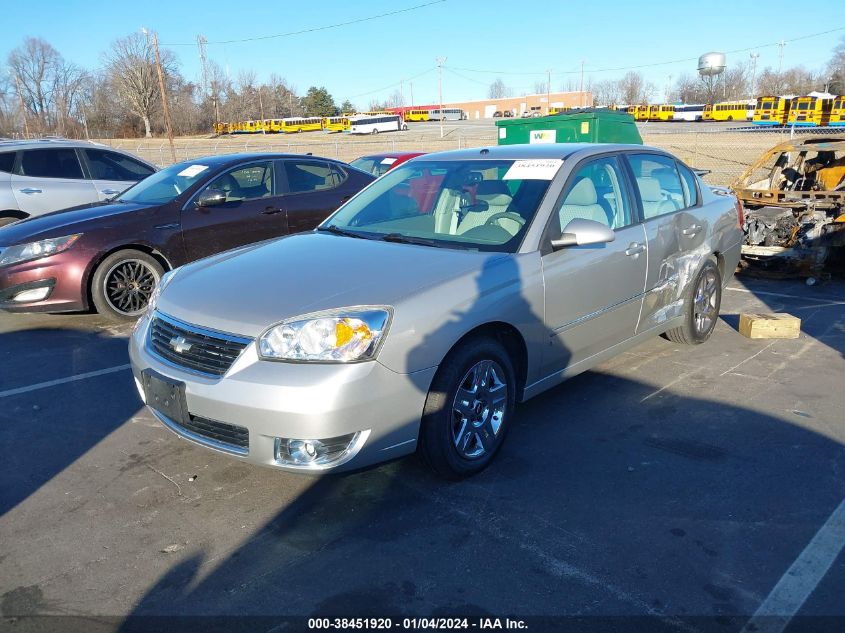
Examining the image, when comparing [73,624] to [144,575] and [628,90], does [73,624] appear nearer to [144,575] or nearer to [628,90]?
[144,575]

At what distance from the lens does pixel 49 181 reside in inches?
356

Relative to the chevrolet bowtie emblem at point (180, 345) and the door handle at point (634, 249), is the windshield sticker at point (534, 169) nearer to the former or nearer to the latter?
the door handle at point (634, 249)

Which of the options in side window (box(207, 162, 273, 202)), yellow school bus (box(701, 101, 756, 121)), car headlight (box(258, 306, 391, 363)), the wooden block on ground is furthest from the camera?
yellow school bus (box(701, 101, 756, 121))

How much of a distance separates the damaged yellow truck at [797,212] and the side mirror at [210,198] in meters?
6.34

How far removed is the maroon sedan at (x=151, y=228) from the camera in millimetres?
6250

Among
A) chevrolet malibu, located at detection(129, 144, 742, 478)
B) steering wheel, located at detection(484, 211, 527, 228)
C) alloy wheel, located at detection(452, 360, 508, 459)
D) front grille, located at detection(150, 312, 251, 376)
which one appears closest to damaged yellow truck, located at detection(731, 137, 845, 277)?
chevrolet malibu, located at detection(129, 144, 742, 478)

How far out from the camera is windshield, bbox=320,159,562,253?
3947 millimetres

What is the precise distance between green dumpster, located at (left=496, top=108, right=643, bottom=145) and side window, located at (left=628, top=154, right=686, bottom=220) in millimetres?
8324

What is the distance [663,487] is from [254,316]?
2240 mm

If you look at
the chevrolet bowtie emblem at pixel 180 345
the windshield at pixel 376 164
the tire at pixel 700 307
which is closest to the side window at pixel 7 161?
the windshield at pixel 376 164

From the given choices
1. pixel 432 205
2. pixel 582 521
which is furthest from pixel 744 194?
pixel 582 521

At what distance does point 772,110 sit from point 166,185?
52571mm

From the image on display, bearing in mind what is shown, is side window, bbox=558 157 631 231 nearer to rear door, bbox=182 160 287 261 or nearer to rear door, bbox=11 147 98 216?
rear door, bbox=182 160 287 261

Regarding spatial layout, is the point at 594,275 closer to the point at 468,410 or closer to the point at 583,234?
the point at 583,234
